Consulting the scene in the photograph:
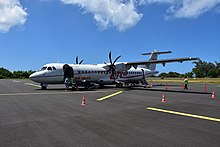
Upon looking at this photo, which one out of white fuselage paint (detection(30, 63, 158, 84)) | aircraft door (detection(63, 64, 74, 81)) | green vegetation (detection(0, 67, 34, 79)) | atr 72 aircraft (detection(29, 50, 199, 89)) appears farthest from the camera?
green vegetation (detection(0, 67, 34, 79))

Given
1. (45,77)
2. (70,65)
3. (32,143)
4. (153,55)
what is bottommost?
(32,143)

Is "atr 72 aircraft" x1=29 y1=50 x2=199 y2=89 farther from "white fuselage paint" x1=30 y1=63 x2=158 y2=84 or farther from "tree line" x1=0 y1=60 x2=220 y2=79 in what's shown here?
"tree line" x1=0 y1=60 x2=220 y2=79

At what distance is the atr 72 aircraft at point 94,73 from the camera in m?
21.7

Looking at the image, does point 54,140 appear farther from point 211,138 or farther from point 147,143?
point 211,138

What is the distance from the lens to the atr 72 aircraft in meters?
21.7

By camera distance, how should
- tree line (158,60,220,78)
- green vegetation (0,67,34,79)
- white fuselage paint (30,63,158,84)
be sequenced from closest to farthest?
1. white fuselage paint (30,63,158,84)
2. green vegetation (0,67,34,79)
3. tree line (158,60,220,78)

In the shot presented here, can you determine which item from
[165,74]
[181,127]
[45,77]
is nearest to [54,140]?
[181,127]

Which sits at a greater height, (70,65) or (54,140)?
(70,65)

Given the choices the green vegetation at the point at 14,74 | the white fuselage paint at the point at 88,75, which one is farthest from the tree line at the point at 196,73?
the white fuselage paint at the point at 88,75

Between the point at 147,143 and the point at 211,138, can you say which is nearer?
the point at 147,143

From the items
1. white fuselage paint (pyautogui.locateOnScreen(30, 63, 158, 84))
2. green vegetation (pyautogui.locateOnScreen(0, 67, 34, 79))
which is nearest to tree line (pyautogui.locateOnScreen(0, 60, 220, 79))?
green vegetation (pyautogui.locateOnScreen(0, 67, 34, 79))

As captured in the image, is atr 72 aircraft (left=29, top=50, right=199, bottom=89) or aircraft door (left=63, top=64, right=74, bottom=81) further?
aircraft door (left=63, top=64, right=74, bottom=81)

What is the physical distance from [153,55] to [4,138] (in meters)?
32.6

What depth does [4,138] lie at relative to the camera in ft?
16.9
